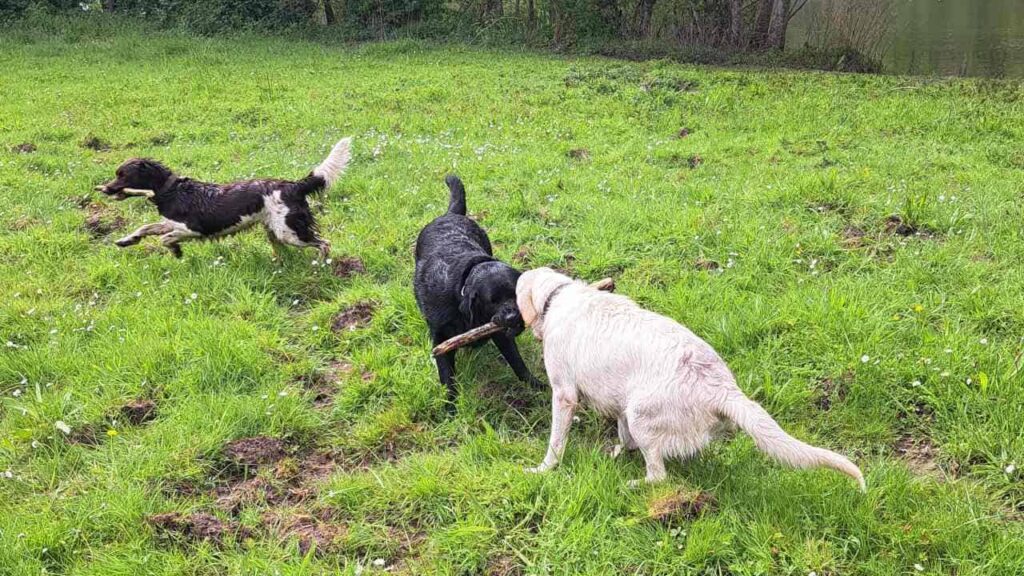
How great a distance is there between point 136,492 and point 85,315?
7.95 feet

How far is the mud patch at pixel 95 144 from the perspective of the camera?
9.81 m

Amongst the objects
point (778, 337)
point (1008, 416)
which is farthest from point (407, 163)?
point (1008, 416)

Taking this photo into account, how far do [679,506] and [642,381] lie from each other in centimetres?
60

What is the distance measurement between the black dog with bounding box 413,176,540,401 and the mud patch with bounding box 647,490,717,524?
4.35 feet

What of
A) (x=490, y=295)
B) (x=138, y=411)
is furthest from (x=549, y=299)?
(x=138, y=411)

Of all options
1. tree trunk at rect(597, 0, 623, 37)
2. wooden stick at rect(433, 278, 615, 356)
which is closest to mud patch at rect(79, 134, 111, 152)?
wooden stick at rect(433, 278, 615, 356)

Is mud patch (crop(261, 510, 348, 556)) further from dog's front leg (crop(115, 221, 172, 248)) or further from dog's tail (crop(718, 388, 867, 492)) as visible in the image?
dog's front leg (crop(115, 221, 172, 248))

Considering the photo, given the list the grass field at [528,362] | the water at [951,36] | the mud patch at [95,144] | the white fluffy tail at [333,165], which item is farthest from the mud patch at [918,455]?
the water at [951,36]

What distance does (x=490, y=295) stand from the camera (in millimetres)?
4016

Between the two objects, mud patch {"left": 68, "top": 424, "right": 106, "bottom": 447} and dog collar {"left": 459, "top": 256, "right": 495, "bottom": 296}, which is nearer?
mud patch {"left": 68, "top": 424, "right": 106, "bottom": 447}

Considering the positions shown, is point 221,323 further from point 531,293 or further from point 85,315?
point 531,293

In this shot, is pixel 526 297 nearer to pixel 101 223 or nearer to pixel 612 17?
pixel 101 223

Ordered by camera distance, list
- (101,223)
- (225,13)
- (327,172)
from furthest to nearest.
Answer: (225,13), (101,223), (327,172)

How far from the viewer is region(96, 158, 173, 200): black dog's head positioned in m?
6.08
